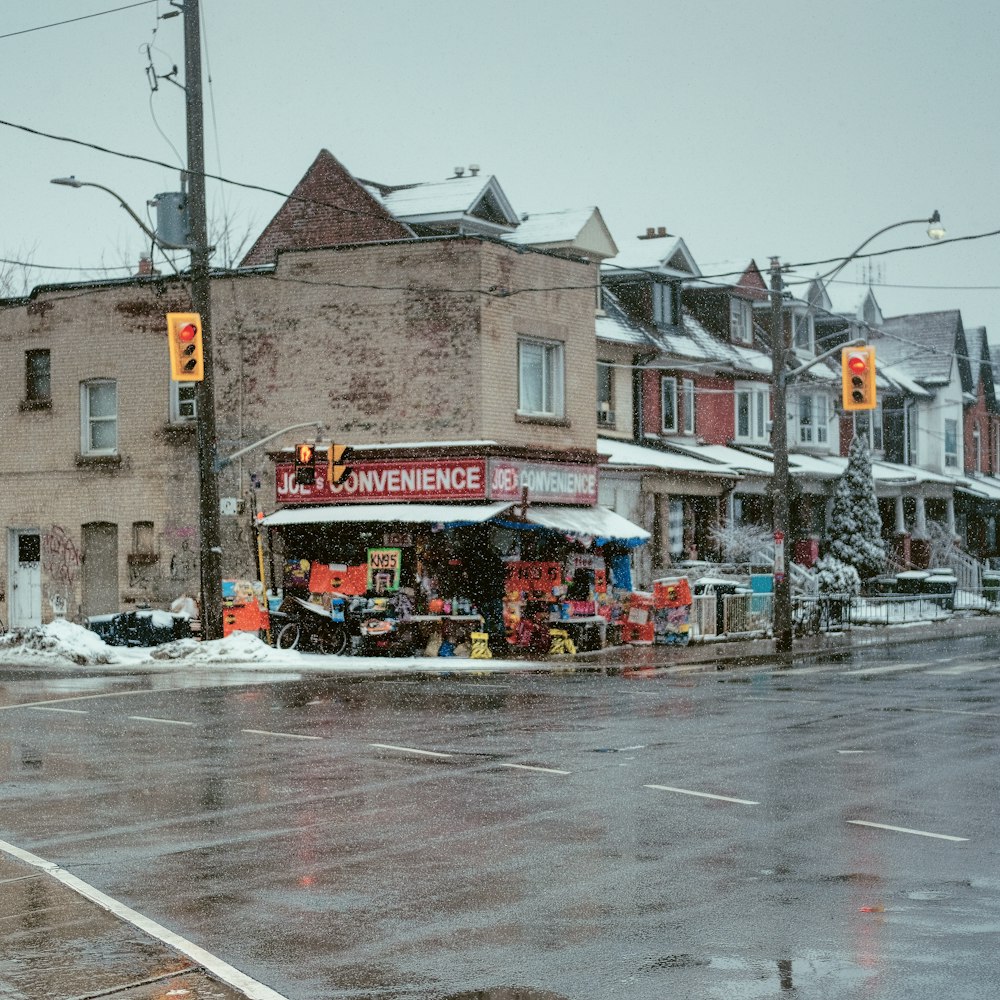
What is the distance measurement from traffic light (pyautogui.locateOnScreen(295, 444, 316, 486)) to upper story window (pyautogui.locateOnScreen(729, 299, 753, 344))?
24.7 m

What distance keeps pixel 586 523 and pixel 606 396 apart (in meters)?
12.9

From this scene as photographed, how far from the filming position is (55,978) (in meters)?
7.14

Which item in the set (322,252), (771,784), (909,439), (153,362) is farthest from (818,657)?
(909,439)

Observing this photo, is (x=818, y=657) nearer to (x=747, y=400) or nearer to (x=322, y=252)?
(x=322, y=252)

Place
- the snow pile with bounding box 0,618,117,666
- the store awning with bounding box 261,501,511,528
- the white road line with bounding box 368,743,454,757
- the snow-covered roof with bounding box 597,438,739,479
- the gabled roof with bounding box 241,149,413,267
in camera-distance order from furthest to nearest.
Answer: the gabled roof with bounding box 241,149,413,267 → the snow-covered roof with bounding box 597,438,739,479 → the store awning with bounding box 261,501,511,528 → the snow pile with bounding box 0,618,117,666 → the white road line with bounding box 368,743,454,757

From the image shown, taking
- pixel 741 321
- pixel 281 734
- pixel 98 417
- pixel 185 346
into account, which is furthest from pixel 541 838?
pixel 741 321

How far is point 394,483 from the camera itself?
31188 millimetres

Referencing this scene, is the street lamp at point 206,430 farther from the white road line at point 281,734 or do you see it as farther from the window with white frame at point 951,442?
the window with white frame at point 951,442

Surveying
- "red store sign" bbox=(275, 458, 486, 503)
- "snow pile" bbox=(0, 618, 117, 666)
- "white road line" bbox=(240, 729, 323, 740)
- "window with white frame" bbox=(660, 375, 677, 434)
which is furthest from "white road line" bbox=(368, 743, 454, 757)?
"window with white frame" bbox=(660, 375, 677, 434)

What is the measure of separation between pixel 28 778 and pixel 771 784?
21.0 ft

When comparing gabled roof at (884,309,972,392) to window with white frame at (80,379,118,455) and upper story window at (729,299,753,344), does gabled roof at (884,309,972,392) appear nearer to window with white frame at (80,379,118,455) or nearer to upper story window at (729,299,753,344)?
upper story window at (729,299,753,344)

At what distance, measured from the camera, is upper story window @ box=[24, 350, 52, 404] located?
115 ft

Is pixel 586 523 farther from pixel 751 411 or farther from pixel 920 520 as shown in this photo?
pixel 920 520

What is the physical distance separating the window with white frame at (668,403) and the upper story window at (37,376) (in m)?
18.5
